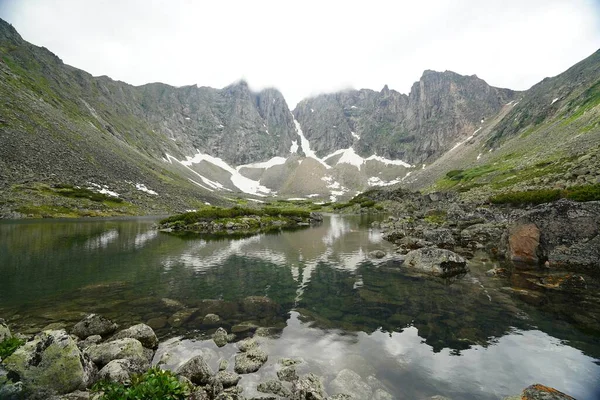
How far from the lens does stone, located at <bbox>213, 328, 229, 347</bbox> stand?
43.9ft

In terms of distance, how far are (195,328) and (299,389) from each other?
783cm

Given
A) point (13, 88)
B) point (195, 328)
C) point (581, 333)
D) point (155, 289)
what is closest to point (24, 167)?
point (13, 88)

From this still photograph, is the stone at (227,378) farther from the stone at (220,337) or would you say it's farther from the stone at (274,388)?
the stone at (220,337)

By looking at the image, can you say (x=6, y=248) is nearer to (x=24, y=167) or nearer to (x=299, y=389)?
(x=299, y=389)

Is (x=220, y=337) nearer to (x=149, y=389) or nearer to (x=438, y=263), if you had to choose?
(x=149, y=389)

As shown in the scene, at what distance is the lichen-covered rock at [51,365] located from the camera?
27.7ft

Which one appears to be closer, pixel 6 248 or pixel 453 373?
pixel 453 373

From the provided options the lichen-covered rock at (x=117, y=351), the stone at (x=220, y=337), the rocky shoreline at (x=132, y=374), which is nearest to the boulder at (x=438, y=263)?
the rocky shoreline at (x=132, y=374)

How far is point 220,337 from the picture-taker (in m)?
13.7

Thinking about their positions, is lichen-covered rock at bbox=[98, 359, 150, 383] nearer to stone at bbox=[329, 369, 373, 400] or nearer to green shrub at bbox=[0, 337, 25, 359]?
green shrub at bbox=[0, 337, 25, 359]

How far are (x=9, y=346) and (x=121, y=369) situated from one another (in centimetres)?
329

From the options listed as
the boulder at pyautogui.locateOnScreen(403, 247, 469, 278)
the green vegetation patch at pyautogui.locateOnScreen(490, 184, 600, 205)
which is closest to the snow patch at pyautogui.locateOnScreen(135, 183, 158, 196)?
the green vegetation patch at pyautogui.locateOnScreen(490, 184, 600, 205)

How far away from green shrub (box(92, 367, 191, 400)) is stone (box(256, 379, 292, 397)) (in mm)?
2787

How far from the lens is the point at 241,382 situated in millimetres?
10594
